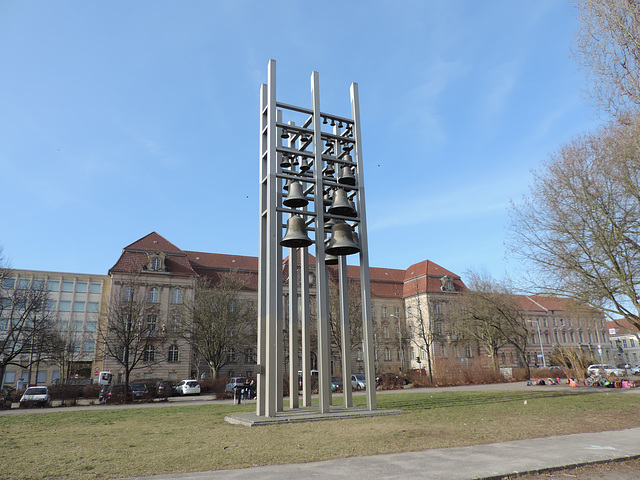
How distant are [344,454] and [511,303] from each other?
40368 millimetres

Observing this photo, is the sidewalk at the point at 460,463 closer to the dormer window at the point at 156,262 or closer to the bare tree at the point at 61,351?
the bare tree at the point at 61,351

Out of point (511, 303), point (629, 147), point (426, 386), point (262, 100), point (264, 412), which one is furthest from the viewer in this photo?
point (511, 303)

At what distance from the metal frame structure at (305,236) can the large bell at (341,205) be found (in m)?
0.05

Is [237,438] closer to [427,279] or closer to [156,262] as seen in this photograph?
[156,262]

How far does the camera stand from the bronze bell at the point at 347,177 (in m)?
16.3

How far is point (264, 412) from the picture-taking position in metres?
13.7

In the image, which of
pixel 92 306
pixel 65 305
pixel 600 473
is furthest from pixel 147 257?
pixel 600 473

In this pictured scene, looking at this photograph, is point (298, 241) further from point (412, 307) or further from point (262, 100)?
point (412, 307)

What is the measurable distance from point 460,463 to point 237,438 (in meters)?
5.03

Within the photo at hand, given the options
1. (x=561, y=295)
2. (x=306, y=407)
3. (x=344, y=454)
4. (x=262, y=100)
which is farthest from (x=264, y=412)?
(x=561, y=295)

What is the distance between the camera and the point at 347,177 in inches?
642

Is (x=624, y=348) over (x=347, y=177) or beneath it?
beneath

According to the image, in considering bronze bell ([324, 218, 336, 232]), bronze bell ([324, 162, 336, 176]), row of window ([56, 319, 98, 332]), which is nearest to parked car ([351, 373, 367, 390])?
bronze bell ([324, 218, 336, 232])

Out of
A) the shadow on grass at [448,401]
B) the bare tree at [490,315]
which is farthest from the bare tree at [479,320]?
the shadow on grass at [448,401]
